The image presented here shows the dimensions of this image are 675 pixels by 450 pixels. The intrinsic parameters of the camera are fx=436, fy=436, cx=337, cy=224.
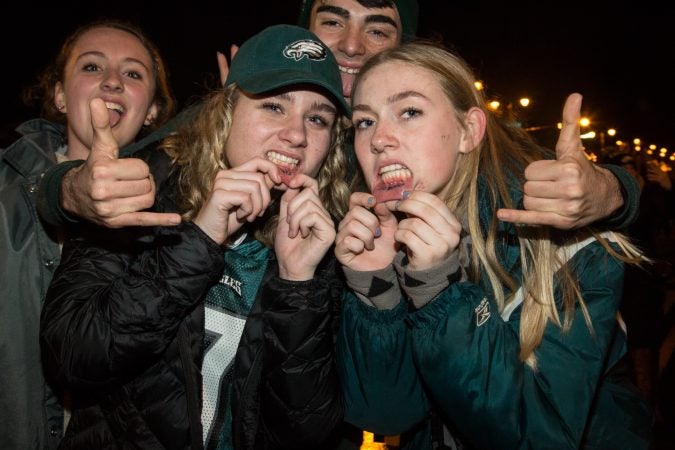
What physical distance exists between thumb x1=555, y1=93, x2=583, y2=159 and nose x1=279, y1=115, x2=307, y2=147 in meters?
1.29

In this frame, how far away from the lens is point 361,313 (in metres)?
2.10

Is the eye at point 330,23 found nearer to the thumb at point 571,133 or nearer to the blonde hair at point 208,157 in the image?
the blonde hair at point 208,157

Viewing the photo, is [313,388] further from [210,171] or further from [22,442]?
[22,442]

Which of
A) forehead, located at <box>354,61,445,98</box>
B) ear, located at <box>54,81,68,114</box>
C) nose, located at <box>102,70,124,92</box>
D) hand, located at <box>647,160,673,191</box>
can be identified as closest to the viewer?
forehead, located at <box>354,61,445,98</box>

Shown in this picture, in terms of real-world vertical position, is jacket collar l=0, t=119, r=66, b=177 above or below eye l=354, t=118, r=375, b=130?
below

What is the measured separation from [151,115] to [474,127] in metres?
2.44

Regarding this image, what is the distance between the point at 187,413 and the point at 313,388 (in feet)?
1.93

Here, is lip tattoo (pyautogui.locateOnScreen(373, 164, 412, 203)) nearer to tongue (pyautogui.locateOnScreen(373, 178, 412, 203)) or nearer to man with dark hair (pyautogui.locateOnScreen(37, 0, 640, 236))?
tongue (pyautogui.locateOnScreen(373, 178, 412, 203))

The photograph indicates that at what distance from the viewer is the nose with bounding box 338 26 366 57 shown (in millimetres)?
3357

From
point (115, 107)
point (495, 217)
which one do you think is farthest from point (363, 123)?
point (115, 107)

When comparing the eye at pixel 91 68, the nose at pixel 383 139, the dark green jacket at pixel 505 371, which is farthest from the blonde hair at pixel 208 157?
the dark green jacket at pixel 505 371

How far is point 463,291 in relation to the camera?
182 cm

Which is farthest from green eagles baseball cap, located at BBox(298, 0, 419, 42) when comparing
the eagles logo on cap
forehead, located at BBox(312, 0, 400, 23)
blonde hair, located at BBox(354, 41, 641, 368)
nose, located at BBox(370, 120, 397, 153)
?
nose, located at BBox(370, 120, 397, 153)

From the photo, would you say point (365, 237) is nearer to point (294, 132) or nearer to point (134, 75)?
point (294, 132)
